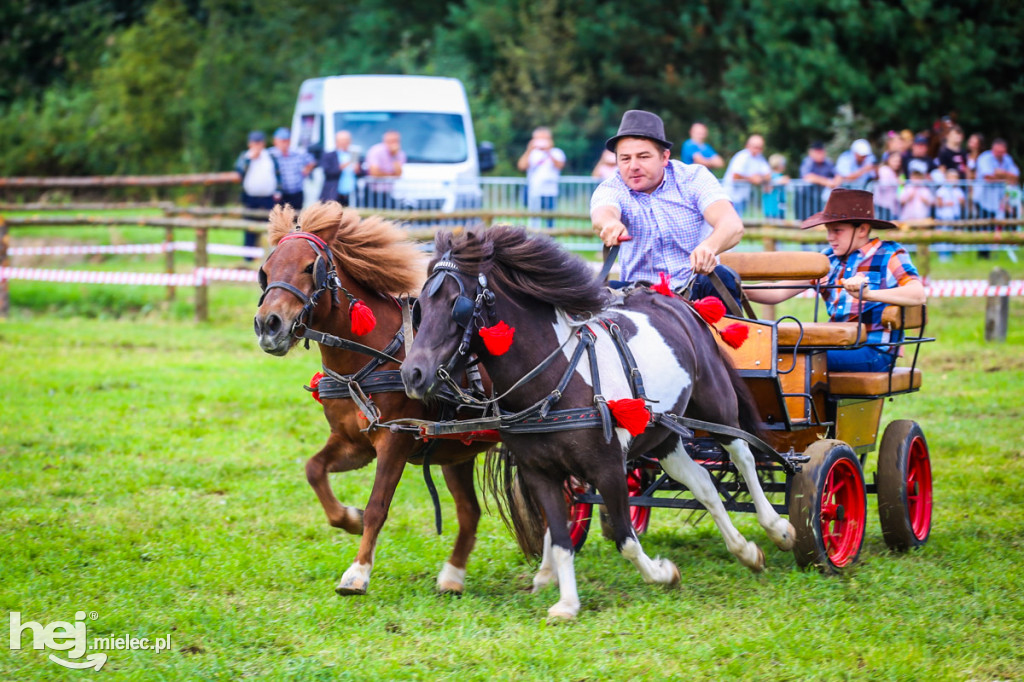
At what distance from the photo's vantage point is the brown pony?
16.1 feet

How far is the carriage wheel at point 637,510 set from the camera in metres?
5.85

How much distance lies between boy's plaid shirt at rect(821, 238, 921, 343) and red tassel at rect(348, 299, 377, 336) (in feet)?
8.06

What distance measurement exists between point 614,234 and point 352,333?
129 cm

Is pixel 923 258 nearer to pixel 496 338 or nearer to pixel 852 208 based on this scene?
pixel 852 208

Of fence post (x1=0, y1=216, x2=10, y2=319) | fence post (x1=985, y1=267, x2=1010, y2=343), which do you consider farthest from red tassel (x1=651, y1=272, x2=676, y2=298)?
fence post (x1=0, y1=216, x2=10, y2=319)

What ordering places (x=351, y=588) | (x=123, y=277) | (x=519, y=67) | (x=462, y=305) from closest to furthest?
1. (x=462, y=305)
2. (x=351, y=588)
3. (x=123, y=277)
4. (x=519, y=67)

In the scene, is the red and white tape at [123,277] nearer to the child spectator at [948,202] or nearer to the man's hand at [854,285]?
the child spectator at [948,202]

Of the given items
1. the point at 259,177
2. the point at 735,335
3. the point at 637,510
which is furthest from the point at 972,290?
the point at 259,177

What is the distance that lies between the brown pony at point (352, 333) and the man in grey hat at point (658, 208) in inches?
41.1

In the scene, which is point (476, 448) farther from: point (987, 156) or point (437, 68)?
point (437, 68)

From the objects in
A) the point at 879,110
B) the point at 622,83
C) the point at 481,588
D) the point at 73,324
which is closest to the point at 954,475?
the point at 481,588

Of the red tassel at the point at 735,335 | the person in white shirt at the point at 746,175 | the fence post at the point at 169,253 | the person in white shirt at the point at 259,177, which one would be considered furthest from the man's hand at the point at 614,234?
the person in white shirt at the point at 259,177

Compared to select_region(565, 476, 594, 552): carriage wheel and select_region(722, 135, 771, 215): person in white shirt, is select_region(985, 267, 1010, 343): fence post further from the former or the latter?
select_region(565, 476, 594, 552): carriage wheel

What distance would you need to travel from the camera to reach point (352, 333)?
5.12m
